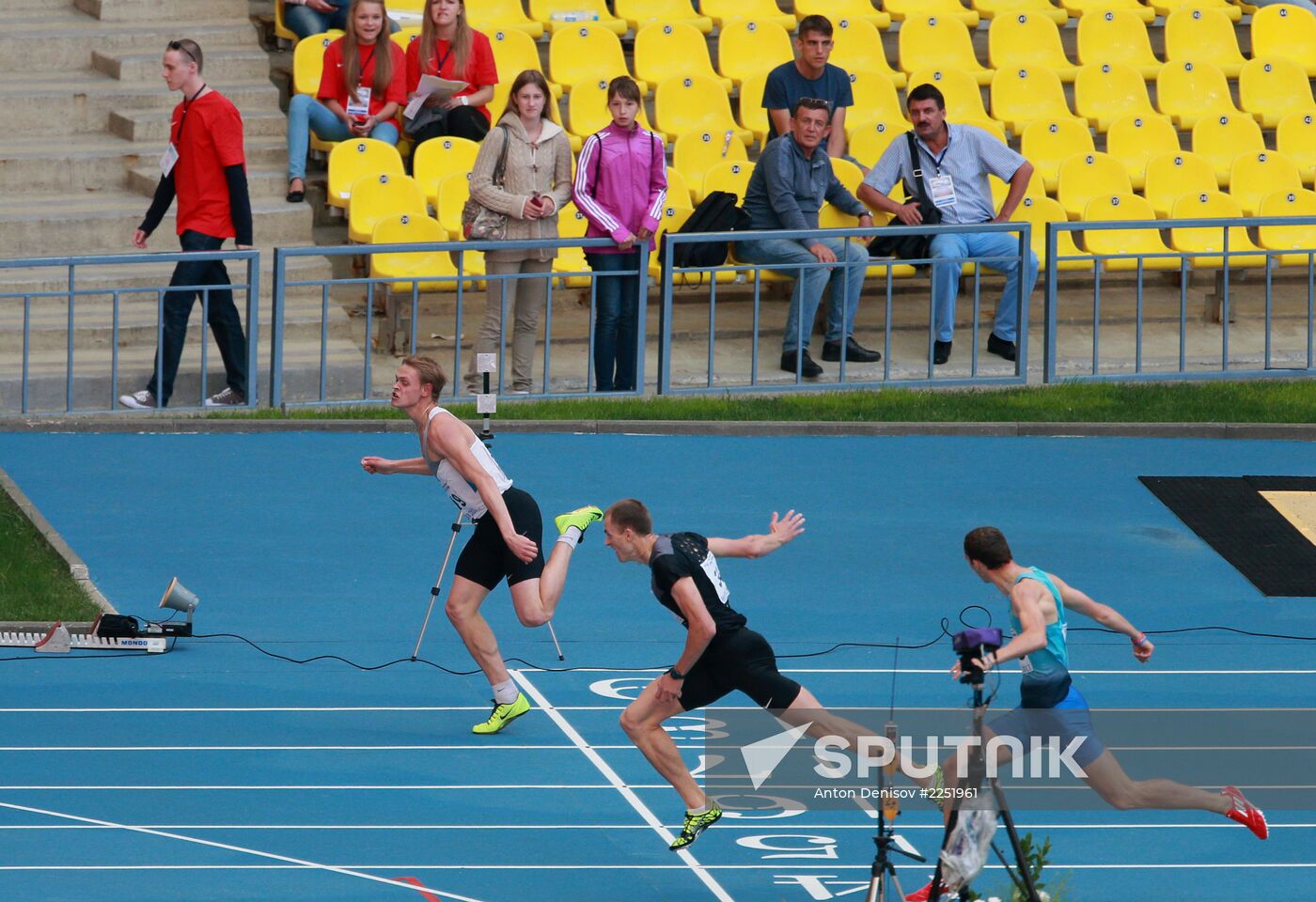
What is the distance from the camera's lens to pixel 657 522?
Result: 1402 cm

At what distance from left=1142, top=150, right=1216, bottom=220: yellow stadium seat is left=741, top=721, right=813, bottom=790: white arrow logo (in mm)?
9780

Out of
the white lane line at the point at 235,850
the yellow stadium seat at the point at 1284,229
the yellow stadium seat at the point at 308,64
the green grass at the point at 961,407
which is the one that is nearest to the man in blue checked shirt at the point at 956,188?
the green grass at the point at 961,407

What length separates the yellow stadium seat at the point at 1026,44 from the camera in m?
20.6

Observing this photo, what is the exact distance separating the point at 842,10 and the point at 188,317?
7.93 m

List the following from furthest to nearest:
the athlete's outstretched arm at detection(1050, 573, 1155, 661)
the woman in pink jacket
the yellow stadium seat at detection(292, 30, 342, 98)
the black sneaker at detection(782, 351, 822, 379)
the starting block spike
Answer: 1. the yellow stadium seat at detection(292, 30, 342, 98)
2. the black sneaker at detection(782, 351, 822, 379)
3. the woman in pink jacket
4. the starting block spike
5. the athlete's outstretched arm at detection(1050, 573, 1155, 661)

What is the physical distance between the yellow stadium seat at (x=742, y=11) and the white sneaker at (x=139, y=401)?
7112 mm

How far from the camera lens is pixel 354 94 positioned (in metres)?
17.9

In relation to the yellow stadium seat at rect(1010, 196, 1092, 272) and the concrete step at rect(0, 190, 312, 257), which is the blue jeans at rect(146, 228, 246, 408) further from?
the yellow stadium seat at rect(1010, 196, 1092, 272)

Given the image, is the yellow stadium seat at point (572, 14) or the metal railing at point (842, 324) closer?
the metal railing at point (842, 324)

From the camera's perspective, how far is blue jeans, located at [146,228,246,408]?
1551 cm

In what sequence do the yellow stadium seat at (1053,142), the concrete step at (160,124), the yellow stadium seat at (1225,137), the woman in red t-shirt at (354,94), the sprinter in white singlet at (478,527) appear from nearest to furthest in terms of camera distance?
the sprinter in white singlet at (478,527), the woman in red t-shirt at (354,94), the concrete step at (160,124), the yellow stadium seat at (1053,142), the yellow stadium seat at (1225,137)

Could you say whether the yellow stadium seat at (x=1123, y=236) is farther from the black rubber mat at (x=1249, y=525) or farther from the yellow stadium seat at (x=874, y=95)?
the black rubber mat at (x=1249, y=525)

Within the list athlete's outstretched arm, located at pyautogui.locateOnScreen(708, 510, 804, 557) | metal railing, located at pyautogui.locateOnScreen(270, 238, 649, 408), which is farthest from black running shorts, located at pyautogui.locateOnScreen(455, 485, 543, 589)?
metal railing, located at pyautogui.locateOnScreen(270, 238, 649, 408)

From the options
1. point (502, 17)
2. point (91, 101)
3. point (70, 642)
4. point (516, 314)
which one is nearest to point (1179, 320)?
point (516, 314)
